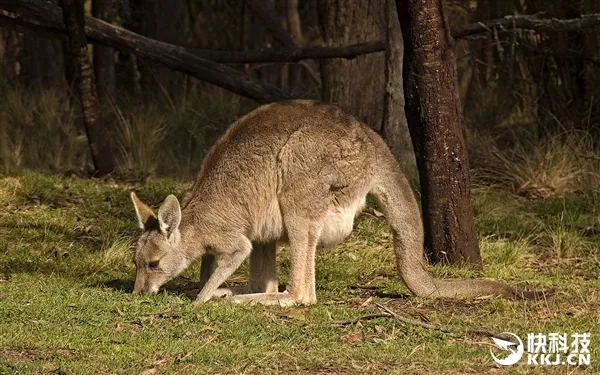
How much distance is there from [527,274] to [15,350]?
462 cm

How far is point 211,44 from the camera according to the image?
22.2 meters

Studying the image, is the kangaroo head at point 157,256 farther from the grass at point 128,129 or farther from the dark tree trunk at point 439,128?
the grass at point 128,129

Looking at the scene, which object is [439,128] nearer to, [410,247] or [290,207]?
[410,247]

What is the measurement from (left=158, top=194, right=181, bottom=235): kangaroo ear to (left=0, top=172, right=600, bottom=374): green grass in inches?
19.0

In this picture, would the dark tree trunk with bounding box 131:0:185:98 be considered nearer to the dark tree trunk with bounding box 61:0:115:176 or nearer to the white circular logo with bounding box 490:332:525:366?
the dark tree trunk with bounding box 61:0:115:176

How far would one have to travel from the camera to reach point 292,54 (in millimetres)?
13289

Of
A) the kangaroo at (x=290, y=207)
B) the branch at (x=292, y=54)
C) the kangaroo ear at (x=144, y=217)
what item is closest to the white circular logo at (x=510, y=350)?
the kangaroo at (x=290, y=207)

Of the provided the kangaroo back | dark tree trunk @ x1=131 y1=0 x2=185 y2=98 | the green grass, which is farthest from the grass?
the kangaroo back

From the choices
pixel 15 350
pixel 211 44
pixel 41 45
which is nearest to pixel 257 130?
pixel 15 350

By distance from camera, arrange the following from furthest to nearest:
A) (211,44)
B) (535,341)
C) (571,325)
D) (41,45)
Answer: (211,44) → (41,45) → (571,325) → (535,341)

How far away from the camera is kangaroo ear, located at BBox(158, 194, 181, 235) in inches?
307

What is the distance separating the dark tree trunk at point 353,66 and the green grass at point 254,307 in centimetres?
177

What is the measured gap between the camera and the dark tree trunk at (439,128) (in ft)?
29.6

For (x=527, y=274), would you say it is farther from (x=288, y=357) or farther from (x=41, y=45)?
(x=41, y=45)
